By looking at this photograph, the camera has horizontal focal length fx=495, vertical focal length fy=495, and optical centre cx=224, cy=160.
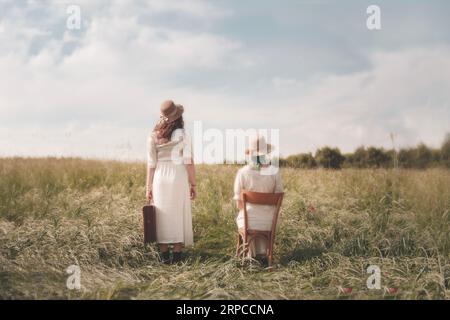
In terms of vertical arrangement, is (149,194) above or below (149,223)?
above

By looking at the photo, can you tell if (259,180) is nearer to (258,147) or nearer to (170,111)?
(258,147)

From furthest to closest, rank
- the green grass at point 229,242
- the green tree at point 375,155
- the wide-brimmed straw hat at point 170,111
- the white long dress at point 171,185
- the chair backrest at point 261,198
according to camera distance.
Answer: the green tree at point 375,155 < the white long dress at point 171,185 < the wide-brimmed straw hat at point 170,111 < the chair backrest at point 261,198 < the green grass at point 229,242

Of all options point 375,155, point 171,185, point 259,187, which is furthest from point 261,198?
point 375,155

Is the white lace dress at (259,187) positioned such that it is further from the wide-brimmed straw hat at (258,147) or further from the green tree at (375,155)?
the green tree at (375,155)

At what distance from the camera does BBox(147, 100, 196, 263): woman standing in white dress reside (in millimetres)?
5281

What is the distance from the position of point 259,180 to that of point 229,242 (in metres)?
1.55

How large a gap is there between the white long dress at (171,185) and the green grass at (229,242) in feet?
1.27

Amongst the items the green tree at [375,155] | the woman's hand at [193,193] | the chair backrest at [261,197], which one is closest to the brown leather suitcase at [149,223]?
the woman's hand at [193,193]

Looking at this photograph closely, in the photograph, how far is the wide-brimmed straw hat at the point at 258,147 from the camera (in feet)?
16.4

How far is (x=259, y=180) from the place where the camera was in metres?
4.99

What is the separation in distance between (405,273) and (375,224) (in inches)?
45.9
